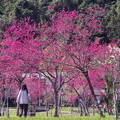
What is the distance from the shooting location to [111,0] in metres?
44.7

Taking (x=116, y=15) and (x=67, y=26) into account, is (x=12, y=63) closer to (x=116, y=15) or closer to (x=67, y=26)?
(x=67, y=26)

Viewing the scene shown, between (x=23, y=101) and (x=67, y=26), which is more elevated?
(x=67, y=26)

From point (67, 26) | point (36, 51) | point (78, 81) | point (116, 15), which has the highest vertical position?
point (116, 15)

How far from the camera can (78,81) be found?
18281 millimetres

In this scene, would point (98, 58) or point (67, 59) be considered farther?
point (67, 59)

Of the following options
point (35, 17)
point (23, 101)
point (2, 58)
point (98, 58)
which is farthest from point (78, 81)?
point (35, 17)

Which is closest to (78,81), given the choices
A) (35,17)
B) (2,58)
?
(2,58)

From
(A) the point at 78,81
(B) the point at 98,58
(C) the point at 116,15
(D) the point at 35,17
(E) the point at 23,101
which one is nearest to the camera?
(E) the point at 23,101

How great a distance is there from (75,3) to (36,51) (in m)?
33.1

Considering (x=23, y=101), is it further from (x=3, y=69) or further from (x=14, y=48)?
(x=14, y=48)

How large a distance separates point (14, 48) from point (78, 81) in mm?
6557

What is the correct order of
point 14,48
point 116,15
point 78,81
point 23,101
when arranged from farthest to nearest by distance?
point 116,15 < point 78,81 < point 14,48 < point 23,101

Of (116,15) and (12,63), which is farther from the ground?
(116,15)

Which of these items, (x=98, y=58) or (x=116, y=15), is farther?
(x=116, y=15)
